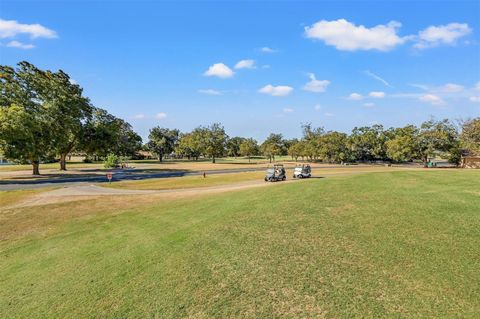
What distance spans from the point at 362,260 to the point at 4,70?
6009cm

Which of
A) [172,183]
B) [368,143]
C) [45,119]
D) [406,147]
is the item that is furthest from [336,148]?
[45,119]

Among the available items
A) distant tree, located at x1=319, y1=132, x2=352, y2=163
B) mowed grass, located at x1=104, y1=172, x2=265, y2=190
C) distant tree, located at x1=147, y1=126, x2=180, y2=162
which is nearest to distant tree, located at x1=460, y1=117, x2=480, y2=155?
mowed grass, located at x1=104, y1=172, x2=265, y2=190

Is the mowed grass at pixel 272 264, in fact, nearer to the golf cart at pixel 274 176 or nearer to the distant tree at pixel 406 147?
the golf cart at pixel 274 176

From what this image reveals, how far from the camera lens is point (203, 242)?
11.8 meters

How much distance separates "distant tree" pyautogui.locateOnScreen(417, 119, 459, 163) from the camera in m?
69.4

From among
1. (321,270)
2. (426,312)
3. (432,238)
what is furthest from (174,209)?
(426,312)

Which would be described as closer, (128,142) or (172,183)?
(172,183)

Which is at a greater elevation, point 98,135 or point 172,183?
point 98,135

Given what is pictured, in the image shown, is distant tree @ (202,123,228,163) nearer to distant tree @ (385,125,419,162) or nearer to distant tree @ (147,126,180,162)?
distant tree @ (147,126,180,162)

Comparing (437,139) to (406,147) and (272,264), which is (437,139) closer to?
(406,147)

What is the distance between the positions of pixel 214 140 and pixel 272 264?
97.4m

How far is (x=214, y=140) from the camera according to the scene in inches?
4158

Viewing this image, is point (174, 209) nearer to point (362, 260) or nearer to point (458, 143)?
point (362, 260)

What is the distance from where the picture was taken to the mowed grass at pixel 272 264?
7.16 metres
